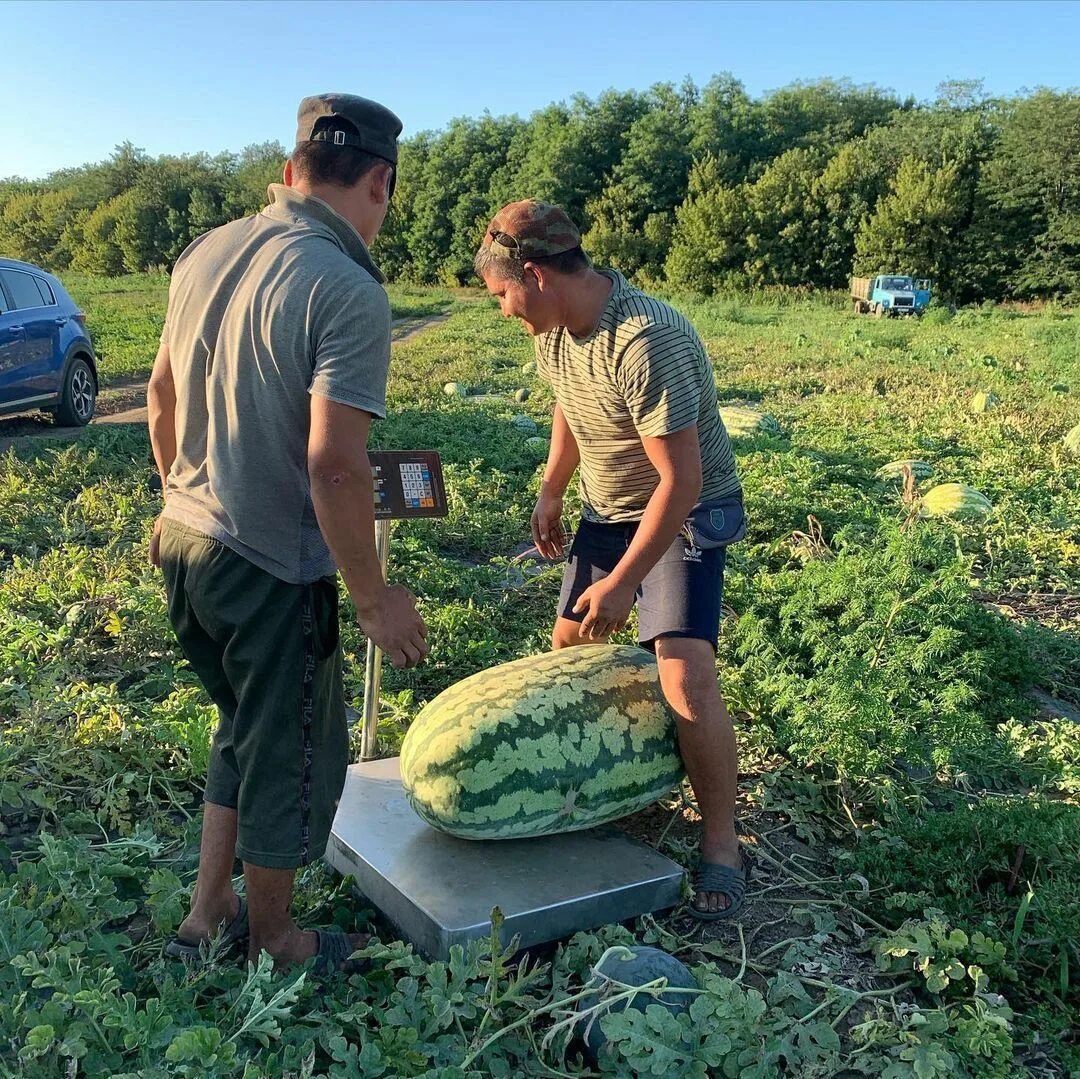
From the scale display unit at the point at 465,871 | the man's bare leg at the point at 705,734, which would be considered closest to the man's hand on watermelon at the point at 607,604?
the man's bare leg at the point at 705,734

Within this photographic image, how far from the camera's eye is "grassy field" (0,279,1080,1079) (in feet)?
→ 7.27

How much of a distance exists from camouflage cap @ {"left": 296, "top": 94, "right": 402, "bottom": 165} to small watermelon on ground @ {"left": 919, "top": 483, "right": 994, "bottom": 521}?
5.24m

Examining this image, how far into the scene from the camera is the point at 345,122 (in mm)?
A: 2221

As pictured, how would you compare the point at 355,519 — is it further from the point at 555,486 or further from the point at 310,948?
the point at 555,486

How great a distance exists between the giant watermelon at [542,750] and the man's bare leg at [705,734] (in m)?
0.15

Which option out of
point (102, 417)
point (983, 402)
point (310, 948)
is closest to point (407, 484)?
point (310, 948)

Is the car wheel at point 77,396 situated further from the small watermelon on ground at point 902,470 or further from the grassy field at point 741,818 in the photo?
the small watermelon on ground at point 902,470

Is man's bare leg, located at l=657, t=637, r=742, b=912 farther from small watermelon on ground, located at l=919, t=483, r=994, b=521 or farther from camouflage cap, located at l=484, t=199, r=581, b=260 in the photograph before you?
small watermelon on ground, located at l=919, t=483, r=994, b=521

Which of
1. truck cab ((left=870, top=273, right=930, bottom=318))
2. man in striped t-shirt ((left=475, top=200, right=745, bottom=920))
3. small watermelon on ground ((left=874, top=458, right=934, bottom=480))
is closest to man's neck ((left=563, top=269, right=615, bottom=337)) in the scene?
man in striped t-shirt ((left=475, top=200, right=745, bottom=920))

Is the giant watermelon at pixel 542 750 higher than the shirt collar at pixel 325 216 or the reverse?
the reverse

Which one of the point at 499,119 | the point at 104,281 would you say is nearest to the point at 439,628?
the point at 104,281

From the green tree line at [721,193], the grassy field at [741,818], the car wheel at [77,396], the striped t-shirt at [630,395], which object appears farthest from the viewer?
the green tree line at [721,193]

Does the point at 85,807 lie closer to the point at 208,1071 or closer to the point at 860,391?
the point at 208,1071

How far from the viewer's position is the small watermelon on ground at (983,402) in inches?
420
